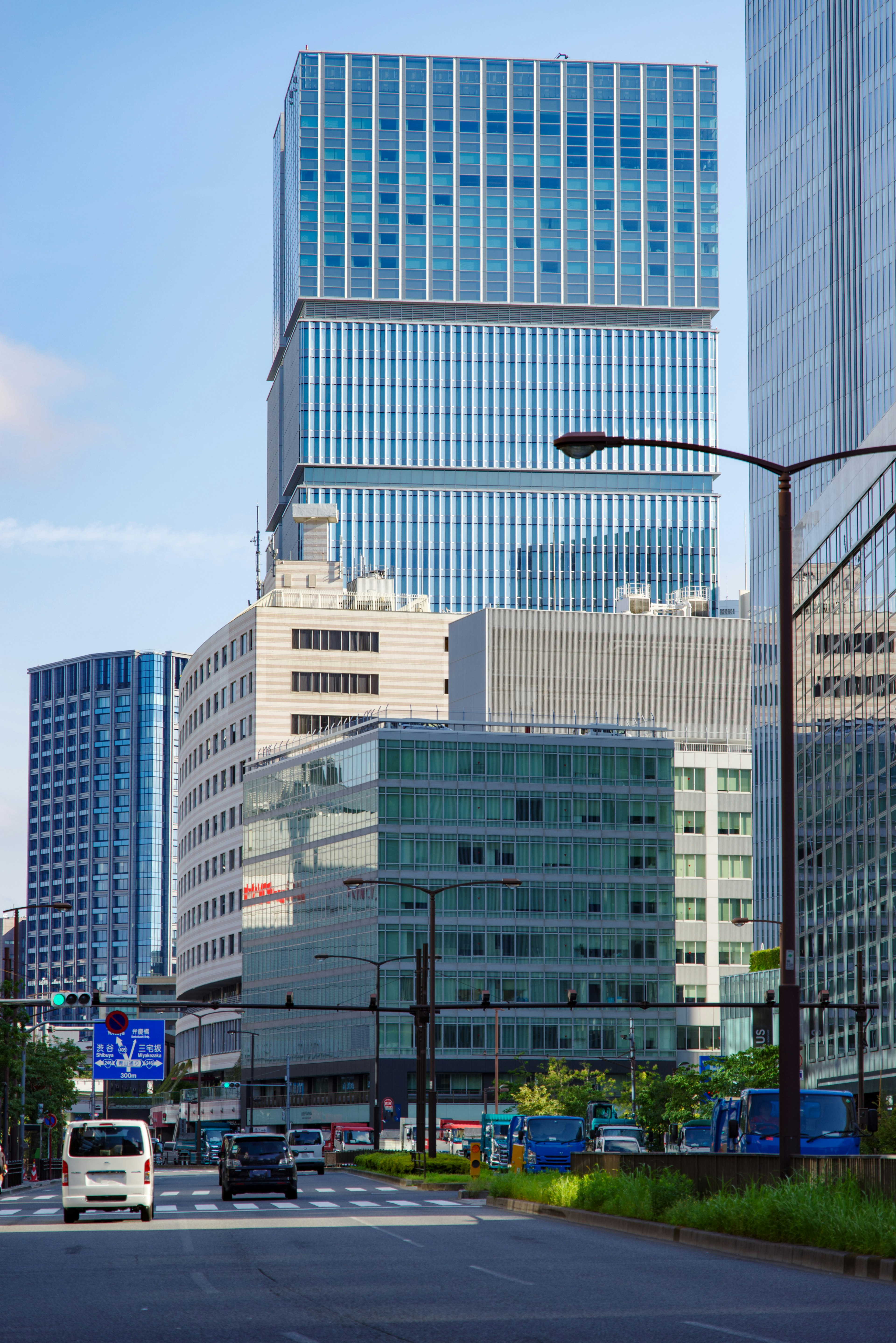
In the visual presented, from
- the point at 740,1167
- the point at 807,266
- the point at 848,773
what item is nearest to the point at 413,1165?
the point at 848,773

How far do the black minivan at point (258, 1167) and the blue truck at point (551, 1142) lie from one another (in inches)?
271

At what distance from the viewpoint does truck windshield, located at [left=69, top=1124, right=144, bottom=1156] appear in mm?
36281

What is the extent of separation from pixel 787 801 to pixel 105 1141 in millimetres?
16466

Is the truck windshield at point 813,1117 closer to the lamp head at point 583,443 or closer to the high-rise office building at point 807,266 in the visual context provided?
the lamp head at point 583,443

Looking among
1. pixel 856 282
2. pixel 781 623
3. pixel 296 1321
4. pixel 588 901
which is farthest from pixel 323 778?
pixel 296 1321

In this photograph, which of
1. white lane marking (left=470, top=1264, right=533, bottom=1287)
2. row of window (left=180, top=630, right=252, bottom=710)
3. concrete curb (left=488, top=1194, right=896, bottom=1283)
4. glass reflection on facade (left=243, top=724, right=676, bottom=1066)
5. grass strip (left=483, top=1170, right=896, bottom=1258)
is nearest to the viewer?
white lane marking (left=470, top=1264, right=533, bottom=1287)

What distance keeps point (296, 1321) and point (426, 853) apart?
10581 cm

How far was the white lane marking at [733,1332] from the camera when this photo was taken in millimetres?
14461

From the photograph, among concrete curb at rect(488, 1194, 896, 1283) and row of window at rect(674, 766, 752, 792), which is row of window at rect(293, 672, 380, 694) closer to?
row of window at rect(674, 766, 752, 792)

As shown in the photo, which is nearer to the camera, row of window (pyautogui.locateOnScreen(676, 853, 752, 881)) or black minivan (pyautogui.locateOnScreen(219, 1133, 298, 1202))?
black minivan (pyautogui.locateOnScreen(219, 1133, 298, 1202))

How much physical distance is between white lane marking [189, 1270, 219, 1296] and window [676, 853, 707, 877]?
116481 mm

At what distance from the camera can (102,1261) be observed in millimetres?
25062

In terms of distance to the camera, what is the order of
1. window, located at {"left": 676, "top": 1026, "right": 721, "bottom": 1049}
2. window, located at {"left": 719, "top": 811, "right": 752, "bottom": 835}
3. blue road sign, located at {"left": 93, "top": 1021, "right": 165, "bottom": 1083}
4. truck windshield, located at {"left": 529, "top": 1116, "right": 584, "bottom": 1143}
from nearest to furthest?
truck windshield, located at {"left": 529, "top": 1116, "right": 584, "bottom": 1143}, blue road sign, located at {"left": 93, "top": 1021, "right": 165, "bottom": 1083}, window, located at {"left": 676, "top": 1026, "right": 721, "bottom": 1049}, window, located at {"left": 719, "top": 811, "right": 752, "bottom": 835}

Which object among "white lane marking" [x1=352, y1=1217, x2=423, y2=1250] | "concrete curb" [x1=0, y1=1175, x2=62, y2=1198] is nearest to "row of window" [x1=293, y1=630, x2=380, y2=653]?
"concrete curb" [x1=0, y1=1175, x2=62, y2=1198]
